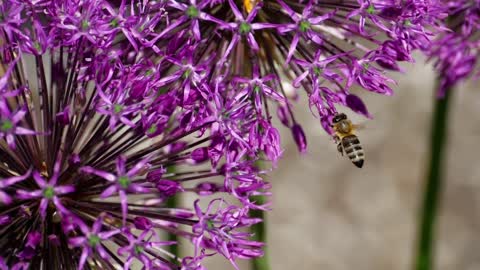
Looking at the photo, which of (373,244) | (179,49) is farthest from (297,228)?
(179,49)

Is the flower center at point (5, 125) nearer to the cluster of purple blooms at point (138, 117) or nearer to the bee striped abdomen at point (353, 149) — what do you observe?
the cluster of purple blooms at point (138, 117)

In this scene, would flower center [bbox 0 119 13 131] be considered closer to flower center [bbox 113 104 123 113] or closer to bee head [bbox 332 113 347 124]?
flower center [bbox 113 104 123 113]

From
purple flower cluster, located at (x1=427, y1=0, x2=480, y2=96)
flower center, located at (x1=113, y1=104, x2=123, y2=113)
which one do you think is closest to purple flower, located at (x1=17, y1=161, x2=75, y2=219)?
flower center, located at (x1=113, y1=104, x2=123, y2=113)

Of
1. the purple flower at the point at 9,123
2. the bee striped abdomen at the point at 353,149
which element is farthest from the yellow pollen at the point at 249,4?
the purple flower at the point at 9,123

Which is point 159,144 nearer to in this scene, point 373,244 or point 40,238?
point 40,238

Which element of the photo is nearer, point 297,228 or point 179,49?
point 179,49

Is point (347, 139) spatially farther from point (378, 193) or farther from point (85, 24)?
point (378, 193)
